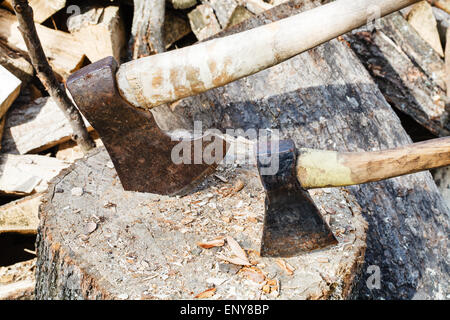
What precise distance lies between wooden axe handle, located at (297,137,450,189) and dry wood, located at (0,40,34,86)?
2513 millimetres

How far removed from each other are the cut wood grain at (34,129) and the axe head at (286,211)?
1.93m

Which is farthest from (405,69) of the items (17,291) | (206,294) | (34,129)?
(17,291)

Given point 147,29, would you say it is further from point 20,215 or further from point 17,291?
point 17,291

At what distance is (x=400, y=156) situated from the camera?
153 centimetres

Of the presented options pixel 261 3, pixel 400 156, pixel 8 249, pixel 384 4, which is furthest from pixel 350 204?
pixel 8 249

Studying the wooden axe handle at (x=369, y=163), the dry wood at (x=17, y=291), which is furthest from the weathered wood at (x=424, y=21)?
the dry wood at (x=17, y=291)

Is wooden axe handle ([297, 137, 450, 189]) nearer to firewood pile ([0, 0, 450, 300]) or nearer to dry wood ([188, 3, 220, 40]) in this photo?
firewood pile ([0, 0, 450, 300])

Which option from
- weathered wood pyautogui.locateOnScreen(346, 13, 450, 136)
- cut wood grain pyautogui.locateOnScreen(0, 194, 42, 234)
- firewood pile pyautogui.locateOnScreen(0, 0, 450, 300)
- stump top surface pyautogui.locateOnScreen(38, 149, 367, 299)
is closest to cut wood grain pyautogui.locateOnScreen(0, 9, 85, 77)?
firewood pile pyautogui.locateOnScreen(0, 0, 450, 300)

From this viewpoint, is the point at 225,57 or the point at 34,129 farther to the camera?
the point at 34,129

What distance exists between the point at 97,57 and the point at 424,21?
2694 millimetres

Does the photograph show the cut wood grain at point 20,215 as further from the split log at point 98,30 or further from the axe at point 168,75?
the split log at point 98,30

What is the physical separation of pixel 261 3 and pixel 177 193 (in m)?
1.77

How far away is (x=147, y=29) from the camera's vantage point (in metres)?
2.92

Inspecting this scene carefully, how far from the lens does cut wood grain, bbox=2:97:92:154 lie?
2.82 meters
